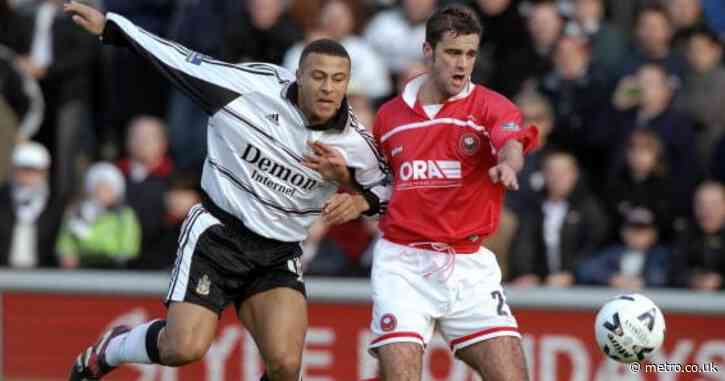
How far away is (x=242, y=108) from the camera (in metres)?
10.2

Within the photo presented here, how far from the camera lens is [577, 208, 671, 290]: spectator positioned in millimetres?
13195

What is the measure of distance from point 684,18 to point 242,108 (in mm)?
5553

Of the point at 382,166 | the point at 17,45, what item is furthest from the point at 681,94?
the point at 17,45

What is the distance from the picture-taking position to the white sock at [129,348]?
10289mm

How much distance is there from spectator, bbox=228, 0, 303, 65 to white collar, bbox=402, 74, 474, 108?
4942 millimetres

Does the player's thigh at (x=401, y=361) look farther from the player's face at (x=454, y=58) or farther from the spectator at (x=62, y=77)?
the spectator at (x=62, y=77)

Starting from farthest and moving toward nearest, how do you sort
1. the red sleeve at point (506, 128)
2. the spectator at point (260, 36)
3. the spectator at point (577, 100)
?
the spectator at point (260, 36)
the spectator at point (577, 100)
the red sleeve at point (506, 128)

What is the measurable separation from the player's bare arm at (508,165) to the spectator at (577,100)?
4.78m

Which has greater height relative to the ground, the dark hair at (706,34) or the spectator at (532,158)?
the dark hair at (706,34)

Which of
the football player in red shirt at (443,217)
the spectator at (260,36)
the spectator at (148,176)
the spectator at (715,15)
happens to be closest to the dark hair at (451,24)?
the football player in red shirt at (443,217)

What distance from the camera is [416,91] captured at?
1009cm

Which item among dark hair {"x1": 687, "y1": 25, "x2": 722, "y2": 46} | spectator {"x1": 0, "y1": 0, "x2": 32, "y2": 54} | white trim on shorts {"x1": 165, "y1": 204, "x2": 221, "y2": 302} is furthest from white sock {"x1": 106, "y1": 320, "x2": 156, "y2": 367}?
dark hair {"x1": 687, "y1": 25, "x2": 722, "y2": 46}

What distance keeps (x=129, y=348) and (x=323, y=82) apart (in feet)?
6.38

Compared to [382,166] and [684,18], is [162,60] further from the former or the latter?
[684,18]
